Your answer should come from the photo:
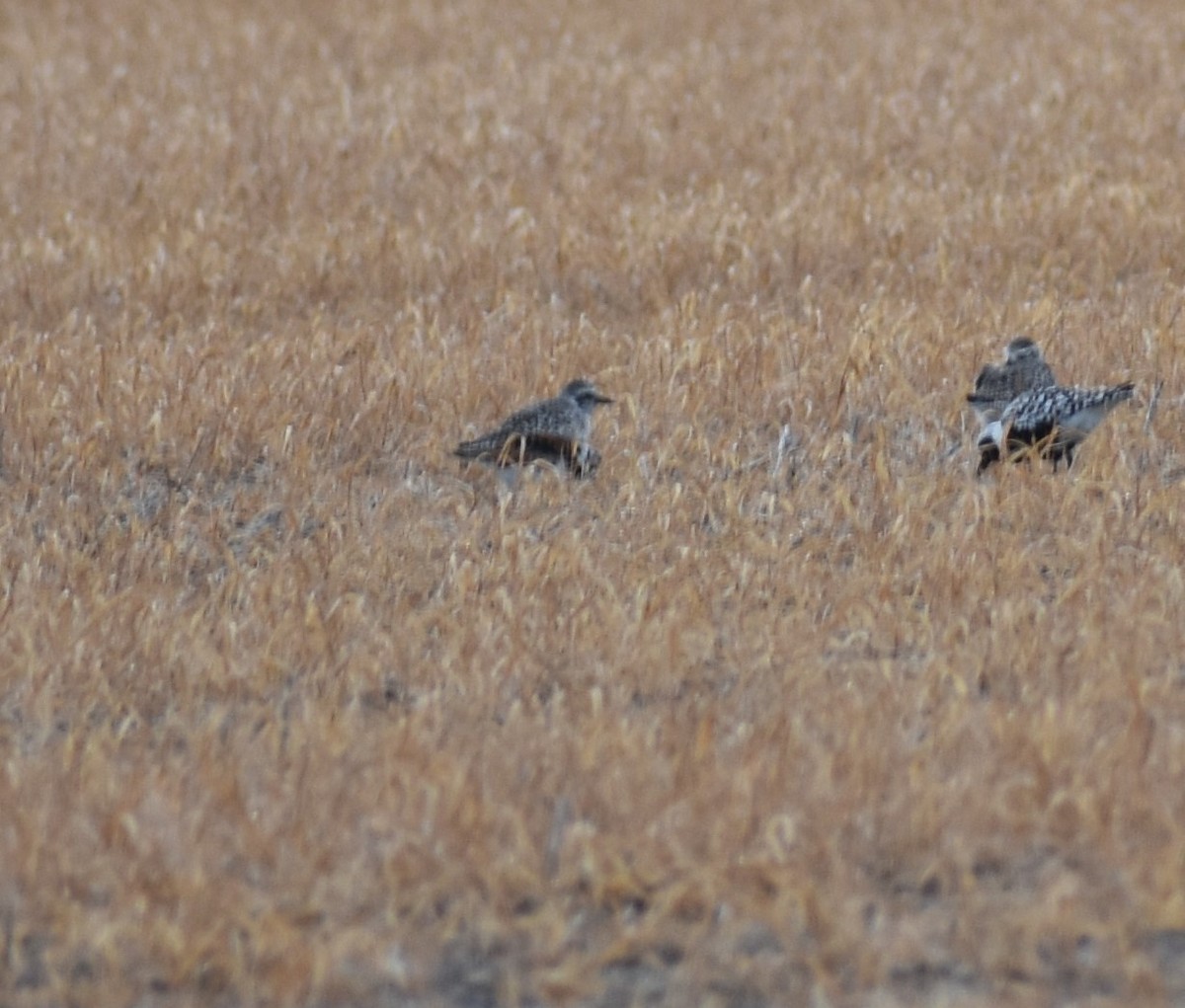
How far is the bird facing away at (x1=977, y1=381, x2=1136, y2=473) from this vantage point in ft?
28.1

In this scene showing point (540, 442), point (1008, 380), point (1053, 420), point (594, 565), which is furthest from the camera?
point (1008, 380)

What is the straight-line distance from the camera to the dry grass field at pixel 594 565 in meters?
5.00

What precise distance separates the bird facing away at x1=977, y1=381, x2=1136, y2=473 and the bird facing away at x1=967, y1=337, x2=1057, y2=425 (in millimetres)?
281

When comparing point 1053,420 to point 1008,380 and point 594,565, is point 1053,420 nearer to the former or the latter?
point 1008,380

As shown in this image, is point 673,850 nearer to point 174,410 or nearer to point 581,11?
point 174,410

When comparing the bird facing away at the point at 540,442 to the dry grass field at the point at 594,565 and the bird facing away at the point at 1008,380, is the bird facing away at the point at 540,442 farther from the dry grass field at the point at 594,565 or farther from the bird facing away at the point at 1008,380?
the bird facing away at the point at 1008,380

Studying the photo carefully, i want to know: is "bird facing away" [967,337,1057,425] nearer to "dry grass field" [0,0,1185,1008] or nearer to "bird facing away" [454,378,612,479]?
"dry grass field" [0,0,1185,1008]

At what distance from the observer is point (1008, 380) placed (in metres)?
9.26

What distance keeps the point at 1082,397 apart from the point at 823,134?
8106 millimetres

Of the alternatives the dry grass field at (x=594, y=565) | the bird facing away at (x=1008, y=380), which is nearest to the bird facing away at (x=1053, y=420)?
the dry grass field at (x=594, y=565)

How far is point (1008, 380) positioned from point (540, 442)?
7.30ft

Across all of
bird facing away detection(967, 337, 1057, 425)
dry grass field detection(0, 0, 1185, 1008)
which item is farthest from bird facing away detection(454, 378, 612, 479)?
bird facing away detection(967, 337, 1057, 425)

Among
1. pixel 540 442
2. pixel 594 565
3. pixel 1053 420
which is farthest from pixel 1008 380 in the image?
pixel 594 565

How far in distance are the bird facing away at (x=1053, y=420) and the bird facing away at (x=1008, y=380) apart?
281 mm
